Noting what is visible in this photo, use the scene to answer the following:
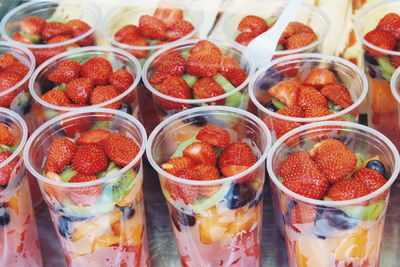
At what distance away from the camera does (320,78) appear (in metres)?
1.65

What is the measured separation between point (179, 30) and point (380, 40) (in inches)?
25.2

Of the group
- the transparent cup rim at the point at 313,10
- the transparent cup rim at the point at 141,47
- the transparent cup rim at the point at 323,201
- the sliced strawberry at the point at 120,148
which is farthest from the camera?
the transparent cup rim at the point at 141,47

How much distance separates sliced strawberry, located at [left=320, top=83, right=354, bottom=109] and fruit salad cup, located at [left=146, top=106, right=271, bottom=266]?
0.23m

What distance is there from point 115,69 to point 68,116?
1.04ft

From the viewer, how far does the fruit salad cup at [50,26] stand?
1.96m

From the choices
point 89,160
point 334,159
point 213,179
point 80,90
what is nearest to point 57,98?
point 80,90

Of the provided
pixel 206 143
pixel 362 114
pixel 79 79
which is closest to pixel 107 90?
pixel 79 79

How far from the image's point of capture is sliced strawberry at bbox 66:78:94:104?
1.69 m

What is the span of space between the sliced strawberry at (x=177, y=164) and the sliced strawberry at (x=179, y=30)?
25.0 inches

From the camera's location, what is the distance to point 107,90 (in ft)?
5.55

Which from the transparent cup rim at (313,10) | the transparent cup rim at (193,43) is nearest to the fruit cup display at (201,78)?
the transparent cup rim at (193,43)

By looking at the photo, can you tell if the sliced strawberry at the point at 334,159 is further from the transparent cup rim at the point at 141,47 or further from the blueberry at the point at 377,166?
the transparent cup rim at the point at 141,47

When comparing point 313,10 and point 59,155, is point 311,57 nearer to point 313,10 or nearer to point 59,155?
point 313,10

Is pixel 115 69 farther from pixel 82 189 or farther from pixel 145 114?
pixel 82 189
